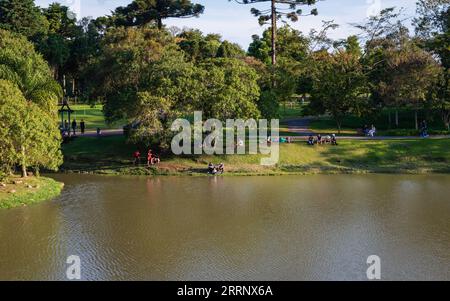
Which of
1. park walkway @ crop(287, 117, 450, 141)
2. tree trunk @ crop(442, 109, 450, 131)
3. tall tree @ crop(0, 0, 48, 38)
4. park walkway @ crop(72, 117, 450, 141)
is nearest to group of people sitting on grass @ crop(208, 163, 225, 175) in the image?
park walkway @ crop(72, 117, 450, 141)

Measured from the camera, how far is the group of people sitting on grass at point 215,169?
42.9m

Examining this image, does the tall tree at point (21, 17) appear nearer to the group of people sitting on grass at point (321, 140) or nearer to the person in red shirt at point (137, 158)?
the person in red shirt at point (137, 158)

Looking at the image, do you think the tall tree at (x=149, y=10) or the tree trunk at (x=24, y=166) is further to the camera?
the tall tree at (x=149, y=10)

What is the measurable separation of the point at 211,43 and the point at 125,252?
58.7m

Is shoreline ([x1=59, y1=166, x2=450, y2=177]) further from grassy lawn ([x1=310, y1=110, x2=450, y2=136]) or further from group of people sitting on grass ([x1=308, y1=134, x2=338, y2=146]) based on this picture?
grassy lawn ([x1=310, y1=110, x2=450, y2=136])

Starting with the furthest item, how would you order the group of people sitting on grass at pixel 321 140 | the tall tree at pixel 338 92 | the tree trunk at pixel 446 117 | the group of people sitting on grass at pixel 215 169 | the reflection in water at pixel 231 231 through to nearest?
the tree trunk at pixel 446 117 → the tall tree at pixel 338 92 → the group of people sitting on grass at pixel 321 140 → the group of people sitting on grass at pixel 215 169 → the reflection in water at pixel 231 231

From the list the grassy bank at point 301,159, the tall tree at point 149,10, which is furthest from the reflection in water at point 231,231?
the tall tree at point 149,10

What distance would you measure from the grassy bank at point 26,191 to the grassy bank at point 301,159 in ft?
25.9

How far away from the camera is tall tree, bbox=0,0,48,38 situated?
80.1m

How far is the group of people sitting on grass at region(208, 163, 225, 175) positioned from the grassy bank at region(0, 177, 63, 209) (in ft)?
39.2

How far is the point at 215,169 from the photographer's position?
4300cm

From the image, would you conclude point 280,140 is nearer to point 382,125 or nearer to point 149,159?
point 149,159
